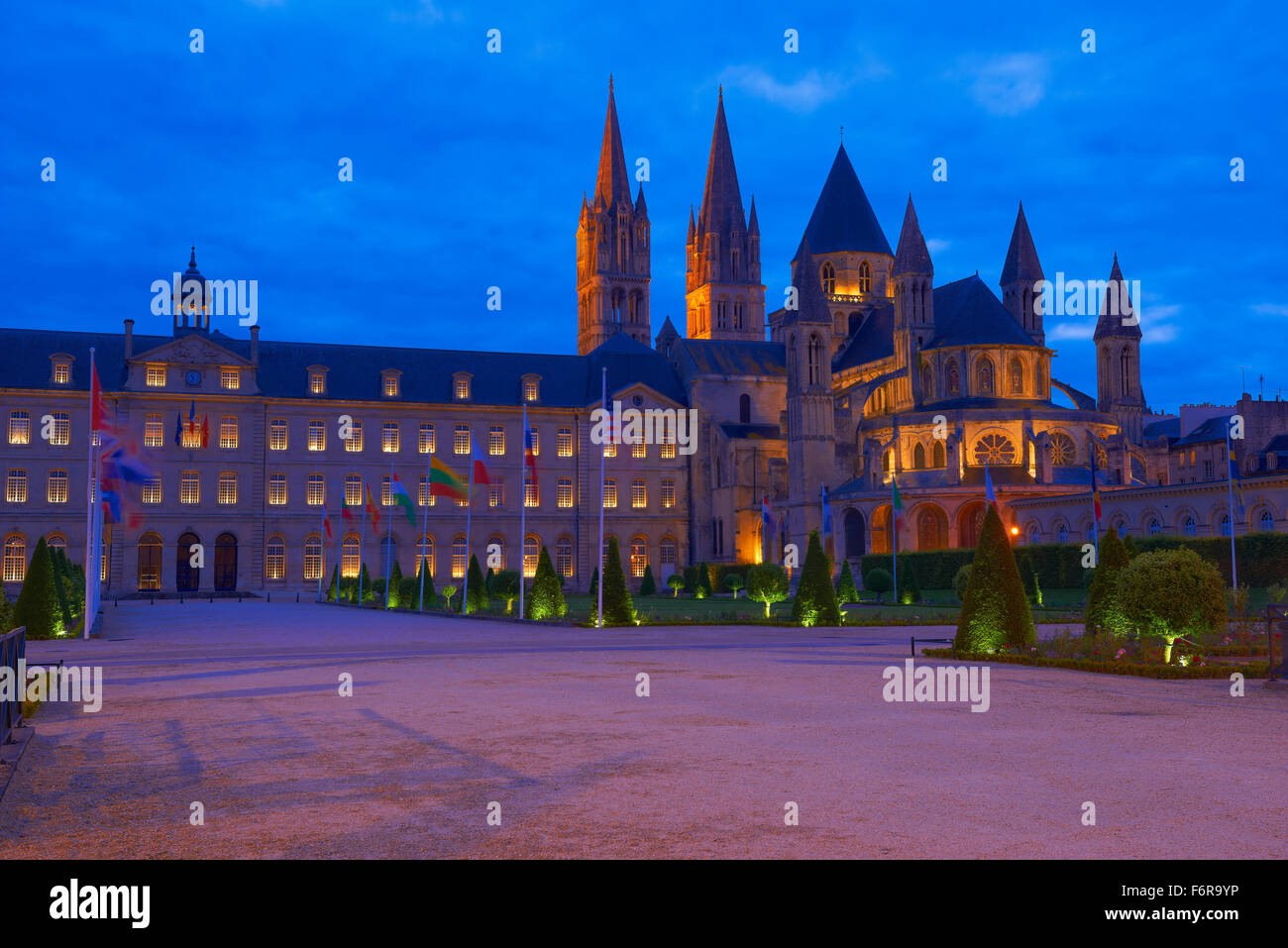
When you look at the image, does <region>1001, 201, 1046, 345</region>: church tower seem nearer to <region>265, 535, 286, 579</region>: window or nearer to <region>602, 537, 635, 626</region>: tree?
<region>265, 535, 286, 579</region>: window

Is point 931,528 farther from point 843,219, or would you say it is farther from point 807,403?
point 843,219

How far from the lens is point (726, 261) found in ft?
334

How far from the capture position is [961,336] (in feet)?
232

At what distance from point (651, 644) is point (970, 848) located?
58.5 ft

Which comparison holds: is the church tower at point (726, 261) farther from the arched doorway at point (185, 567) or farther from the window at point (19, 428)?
the window at point (19, 428)

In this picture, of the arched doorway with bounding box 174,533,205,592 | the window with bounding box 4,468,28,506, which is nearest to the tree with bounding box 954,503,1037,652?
the arched doorway with bounding box 174,533,205,592

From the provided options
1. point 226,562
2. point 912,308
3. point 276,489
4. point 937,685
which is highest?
point 912,308

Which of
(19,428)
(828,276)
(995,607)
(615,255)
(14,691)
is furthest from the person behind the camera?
(615,255)

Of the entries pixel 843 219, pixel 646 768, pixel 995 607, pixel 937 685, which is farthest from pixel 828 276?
pixel 646 768

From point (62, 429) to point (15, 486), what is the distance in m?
3.82

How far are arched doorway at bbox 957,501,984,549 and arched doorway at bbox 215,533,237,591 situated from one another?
3956 cm

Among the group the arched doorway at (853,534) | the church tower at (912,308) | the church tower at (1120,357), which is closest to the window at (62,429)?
the arched doorway at (853,534)

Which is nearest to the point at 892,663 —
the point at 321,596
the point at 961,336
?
the point at 321,596

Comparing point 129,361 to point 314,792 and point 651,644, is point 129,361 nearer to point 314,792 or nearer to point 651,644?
point 651,644
